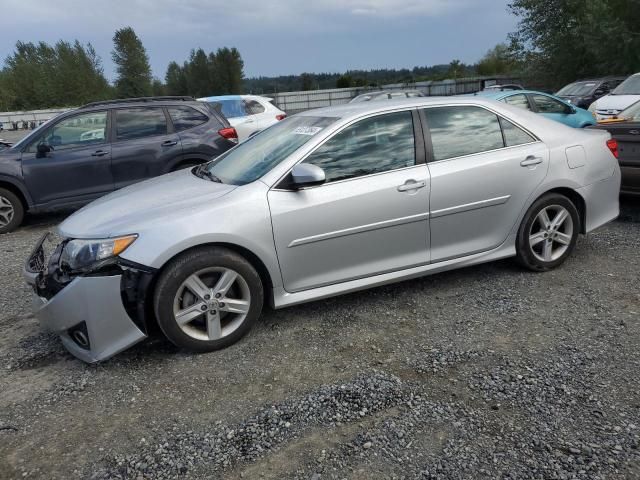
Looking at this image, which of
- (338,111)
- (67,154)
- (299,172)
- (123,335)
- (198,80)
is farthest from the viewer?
(198,80)

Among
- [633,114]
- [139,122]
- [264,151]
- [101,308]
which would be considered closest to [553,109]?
[633,114]

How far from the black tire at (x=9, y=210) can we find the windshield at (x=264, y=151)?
13.7 ft

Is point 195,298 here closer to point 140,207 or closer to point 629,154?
point 140,207

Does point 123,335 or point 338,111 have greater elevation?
point 338,111

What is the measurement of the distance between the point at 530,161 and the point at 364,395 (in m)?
2.48

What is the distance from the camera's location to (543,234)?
171 inches

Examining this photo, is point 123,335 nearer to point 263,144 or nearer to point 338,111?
point 263,144

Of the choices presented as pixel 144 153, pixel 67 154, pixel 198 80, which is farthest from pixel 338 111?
pixel 198 80

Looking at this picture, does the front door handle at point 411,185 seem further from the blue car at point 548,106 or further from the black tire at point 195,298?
the blue car at point 548,106

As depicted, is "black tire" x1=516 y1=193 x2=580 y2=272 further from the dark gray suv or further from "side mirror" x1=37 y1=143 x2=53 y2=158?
"side mirror" x1=37 y1=143 x2=53 y2=158

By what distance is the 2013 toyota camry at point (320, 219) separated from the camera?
3.19m

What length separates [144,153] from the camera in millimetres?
7363

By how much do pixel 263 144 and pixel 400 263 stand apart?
1479mm

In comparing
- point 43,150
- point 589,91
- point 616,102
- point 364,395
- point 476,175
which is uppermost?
point 43,150
